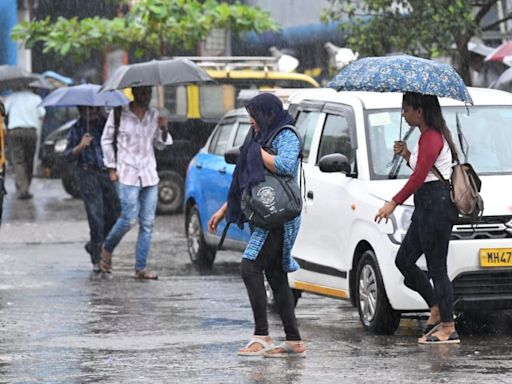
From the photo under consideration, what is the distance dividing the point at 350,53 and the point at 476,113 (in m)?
8.67

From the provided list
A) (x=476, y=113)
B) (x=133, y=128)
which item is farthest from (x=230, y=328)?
(x=133, y=128)

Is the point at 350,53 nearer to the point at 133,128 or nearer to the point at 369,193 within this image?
the point at 133,128

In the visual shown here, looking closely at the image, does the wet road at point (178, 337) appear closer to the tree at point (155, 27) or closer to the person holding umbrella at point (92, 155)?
the person holding umbrella at point (92, 155)

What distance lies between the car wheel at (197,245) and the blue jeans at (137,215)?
4.66ft

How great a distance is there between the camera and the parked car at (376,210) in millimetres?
10352

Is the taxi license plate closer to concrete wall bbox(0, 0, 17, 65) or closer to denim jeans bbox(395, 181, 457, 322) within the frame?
denim jeans bbox(395, 181, 457, 322)

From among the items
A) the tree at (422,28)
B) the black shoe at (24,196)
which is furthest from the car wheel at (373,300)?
the black shoe at (24,196)

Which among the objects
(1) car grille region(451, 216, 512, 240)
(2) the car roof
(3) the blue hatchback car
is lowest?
(3) the blue hatchback car

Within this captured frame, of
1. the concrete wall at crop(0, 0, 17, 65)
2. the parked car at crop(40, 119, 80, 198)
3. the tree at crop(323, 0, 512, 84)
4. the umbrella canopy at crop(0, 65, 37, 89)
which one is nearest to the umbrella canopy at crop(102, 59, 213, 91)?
the umbrella canopy at crop(0, 65, 37, 89)

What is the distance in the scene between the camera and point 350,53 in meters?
20.1

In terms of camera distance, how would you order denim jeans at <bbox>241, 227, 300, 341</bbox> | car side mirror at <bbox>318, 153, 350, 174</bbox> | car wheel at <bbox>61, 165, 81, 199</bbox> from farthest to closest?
car wheel at <bbox>61, 165, 81, 199</bbox> → car side mirror at <bbox>318, 153, 350, 174</bbox> → denim jeans at <bbox>241, 227, 300, 341</bbox>

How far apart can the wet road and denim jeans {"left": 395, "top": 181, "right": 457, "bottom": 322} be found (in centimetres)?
38

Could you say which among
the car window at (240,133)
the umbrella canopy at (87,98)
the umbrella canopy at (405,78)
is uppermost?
the umbrella canopy at (405,78)

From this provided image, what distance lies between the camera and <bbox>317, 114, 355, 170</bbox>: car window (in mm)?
11547
